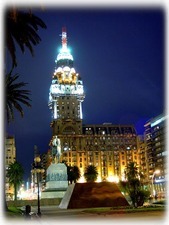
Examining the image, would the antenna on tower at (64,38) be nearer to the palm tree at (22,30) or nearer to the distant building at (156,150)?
the distant building at (156,150)

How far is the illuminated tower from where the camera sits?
14762 centimetres

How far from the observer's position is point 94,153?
146 metres

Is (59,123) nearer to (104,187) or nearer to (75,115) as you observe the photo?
(75,115)

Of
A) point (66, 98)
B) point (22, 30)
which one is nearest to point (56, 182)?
point (22, 30)

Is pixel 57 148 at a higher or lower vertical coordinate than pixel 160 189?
higher

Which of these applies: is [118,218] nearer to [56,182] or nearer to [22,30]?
[22,30]

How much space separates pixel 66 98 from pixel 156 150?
45743 mm

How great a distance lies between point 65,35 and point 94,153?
58122 mm

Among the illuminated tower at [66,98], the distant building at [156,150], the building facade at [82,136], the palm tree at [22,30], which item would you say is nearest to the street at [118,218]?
the palm tree at [22,30]

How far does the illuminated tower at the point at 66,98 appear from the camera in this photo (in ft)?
484

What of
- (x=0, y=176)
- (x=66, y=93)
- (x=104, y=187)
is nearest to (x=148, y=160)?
(x=66, y=93)

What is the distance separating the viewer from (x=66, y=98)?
6083 inches

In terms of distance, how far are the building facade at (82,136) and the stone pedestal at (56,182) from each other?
77.9 meters

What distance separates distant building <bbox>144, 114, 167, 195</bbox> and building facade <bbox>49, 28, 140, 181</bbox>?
13.6 meters
